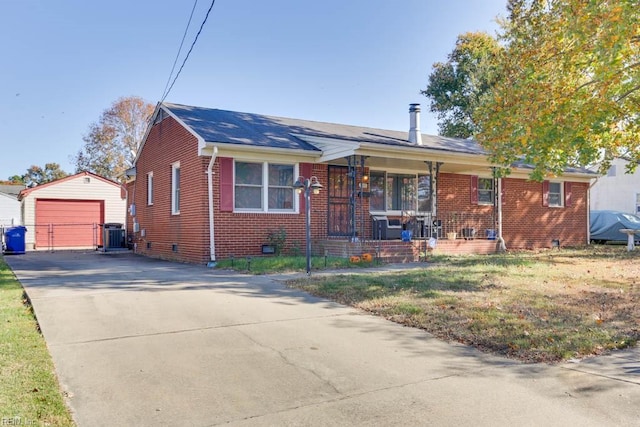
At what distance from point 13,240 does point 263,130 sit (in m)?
11.0

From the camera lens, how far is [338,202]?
14.5 meters

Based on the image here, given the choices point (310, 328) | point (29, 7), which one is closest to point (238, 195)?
point (29, 7)

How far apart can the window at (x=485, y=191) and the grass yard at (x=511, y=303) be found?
6.69 metres

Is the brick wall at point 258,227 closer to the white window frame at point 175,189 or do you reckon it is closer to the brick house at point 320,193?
the brick house at point 320,193

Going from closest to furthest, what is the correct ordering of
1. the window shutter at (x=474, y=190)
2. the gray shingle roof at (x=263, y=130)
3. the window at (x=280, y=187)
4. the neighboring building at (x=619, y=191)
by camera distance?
the gray shingle roof at (x=263, y=130)
the window at (x=280, y=187)
the window shutter at (x=474, y=190)
the neighboring building at (x=619, y=191)

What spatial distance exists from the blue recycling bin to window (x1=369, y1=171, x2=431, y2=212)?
1332cm

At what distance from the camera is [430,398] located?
12.1 ft

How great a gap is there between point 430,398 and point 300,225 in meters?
10.2

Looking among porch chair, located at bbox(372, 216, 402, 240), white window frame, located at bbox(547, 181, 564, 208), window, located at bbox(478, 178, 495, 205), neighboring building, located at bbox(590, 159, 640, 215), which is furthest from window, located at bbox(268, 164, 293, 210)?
neighboring building, located at bbox(590, 159, 640, 215)

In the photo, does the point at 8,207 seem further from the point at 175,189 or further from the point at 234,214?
the point at 234,214

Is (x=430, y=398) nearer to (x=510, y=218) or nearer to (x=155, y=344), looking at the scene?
(x=155, y=344)

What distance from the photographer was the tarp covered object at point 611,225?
22.6 metres

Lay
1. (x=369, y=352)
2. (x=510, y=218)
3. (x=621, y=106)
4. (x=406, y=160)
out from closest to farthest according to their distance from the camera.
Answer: (x=369, y=352)
(x=621, y=106)
(x=406, y=160)
(x=510, y=218)

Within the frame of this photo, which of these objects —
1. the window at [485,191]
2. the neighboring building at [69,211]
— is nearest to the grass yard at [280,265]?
the window at [485,191]
